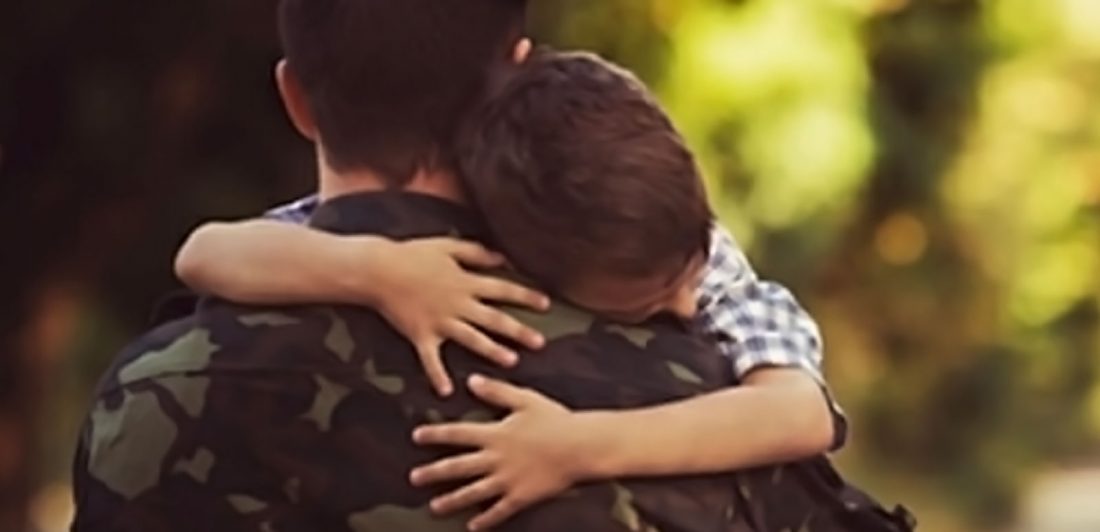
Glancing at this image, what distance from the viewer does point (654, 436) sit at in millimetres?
1451

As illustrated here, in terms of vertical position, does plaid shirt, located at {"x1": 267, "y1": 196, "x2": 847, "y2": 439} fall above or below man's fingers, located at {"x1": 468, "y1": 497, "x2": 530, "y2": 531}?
above

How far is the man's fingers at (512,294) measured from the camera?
4.81ft

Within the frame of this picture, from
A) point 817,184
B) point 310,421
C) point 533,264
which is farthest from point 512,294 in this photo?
point 817,184

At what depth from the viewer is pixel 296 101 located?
5.06ft

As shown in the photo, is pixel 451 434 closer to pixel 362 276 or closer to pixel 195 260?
pixel 362 276

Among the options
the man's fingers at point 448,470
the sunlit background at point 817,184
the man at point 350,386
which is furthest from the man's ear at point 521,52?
the sunlit background at point 817,184

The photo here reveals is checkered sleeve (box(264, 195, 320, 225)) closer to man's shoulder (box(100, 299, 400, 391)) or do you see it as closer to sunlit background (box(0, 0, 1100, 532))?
man's shoulder (box(100, 299, 400, 391))

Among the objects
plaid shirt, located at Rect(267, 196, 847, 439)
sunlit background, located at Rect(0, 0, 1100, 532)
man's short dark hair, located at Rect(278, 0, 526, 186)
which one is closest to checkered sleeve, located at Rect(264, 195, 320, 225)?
plaid shirt, located at Rect(267, 196, 847, 439)

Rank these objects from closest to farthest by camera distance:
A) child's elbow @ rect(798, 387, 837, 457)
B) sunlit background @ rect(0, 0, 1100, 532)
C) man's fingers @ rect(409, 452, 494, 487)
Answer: man's fingers @ rect(409, 452, 494, 487) → child's elbow @ rect(798, 387, 837, 457) → sunlit background @ rect(0, 0, 1100, 532)

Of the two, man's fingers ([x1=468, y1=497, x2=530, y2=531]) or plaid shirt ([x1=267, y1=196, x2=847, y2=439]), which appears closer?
man's fingers ([x1=468, y1=497, x2=530, y2=531])

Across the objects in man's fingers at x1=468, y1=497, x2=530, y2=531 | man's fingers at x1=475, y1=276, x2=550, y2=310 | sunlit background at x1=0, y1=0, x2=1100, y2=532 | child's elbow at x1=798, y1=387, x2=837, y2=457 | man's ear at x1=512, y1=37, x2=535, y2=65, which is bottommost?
sunlit background at x1=0, y1=0, x2=1100, y2=532

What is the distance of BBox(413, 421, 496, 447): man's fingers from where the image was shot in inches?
56.5

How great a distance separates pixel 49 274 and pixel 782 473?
10.2 feet

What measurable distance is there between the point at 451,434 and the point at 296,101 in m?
0.22
